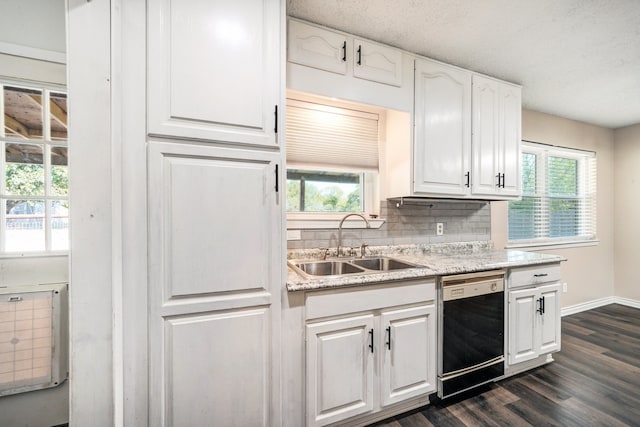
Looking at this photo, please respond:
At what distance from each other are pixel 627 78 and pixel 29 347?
15.6 ft

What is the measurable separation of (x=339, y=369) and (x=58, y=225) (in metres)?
1.73

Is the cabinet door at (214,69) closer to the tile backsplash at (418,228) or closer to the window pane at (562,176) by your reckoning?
the tile backsplash at (418,228)

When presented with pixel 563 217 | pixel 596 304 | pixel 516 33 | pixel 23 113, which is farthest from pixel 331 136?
pixel 596 304

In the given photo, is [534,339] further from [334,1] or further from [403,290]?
[334,1]

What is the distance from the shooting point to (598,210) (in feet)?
12.0

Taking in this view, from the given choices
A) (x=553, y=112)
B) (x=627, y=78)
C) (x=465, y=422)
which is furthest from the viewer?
(x=553, y=112)

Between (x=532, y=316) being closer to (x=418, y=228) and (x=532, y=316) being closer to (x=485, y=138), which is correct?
(x=418, y=228)

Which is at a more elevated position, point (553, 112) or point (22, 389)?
point (553, 112)

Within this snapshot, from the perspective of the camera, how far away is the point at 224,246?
120 centimetres

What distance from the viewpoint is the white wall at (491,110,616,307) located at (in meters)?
3.23

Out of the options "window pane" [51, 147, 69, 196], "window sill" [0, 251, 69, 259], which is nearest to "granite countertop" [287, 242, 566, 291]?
"window sill" [0, 251, 69, 259]

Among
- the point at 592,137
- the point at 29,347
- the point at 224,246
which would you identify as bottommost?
the point at 29,347

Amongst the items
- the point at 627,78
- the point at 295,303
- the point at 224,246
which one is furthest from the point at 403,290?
the point at 627,78

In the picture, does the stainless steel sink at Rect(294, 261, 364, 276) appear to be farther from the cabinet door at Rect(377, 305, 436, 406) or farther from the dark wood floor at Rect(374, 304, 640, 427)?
the dark wood floor at Rect(374, 304, 640, 427)
